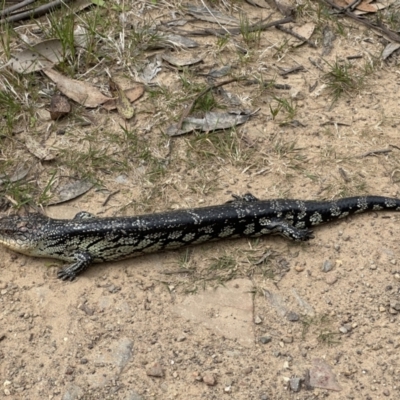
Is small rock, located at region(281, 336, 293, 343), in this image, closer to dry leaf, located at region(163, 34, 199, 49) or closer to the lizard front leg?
the lizard front leg

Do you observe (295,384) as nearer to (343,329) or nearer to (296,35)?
(343,329)

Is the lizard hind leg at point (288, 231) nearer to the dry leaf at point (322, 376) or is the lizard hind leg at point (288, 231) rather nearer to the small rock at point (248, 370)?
the dry leaf at point (322, 376)

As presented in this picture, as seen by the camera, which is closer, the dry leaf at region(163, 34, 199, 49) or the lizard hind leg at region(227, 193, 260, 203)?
the lizard hind leg at region(227, 193, 260, 203)

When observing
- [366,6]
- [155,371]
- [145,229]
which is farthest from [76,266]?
[366,6]

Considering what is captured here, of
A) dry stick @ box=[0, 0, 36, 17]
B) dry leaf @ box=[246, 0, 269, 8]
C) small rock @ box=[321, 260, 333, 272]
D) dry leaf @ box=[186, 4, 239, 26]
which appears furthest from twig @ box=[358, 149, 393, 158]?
dry stick @ box=[0, 0, 36, 17]

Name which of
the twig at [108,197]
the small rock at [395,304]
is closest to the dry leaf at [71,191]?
the twig at [108,197]

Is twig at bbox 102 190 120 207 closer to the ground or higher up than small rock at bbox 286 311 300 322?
closer to the ground

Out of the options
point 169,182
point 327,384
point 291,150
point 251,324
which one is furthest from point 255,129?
point 327,384
